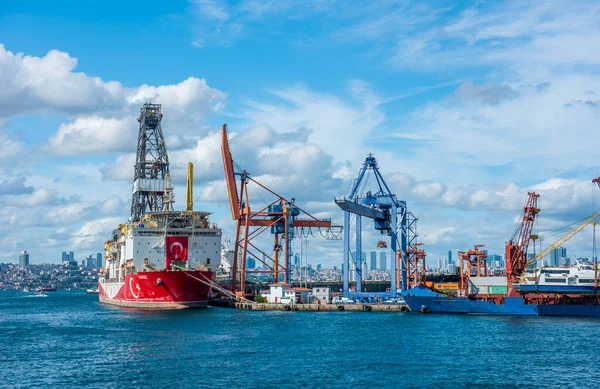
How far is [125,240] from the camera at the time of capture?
83.8 metres

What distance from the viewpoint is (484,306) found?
2822 inches

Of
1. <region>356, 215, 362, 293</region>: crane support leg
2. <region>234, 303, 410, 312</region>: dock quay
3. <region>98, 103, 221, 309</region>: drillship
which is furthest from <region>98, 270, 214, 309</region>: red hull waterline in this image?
<region>356, 215, 362, 293</region>: crane support leg

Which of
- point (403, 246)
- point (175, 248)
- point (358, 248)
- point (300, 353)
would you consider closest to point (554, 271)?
point (403, 246)

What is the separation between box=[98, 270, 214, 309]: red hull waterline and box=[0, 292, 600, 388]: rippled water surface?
6.68 meters

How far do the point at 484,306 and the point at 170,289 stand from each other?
33.5 m

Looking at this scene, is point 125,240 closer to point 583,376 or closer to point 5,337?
point 5,337

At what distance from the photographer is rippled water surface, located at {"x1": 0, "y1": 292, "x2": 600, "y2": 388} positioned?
34934 mm

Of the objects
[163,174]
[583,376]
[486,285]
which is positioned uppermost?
[163,174]

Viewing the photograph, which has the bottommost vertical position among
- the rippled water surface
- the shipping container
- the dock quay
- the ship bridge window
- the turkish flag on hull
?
the rippled water surface

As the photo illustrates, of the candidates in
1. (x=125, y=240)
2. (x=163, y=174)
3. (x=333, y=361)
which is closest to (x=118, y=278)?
(x=125, y=240)

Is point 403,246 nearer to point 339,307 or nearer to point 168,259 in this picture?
point 339,307

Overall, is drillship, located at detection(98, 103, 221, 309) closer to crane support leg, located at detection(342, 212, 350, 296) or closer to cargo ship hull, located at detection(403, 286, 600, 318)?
crane support leg, located at detection(342, 212, 350, 296)

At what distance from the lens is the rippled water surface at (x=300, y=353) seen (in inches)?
1375

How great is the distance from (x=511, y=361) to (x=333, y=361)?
35.4ft
